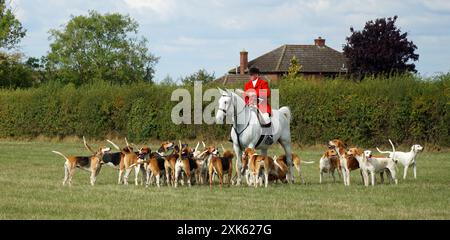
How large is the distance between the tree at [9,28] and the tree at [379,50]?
26.0 meters

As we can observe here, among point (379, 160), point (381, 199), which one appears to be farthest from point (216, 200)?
point (379, 160)

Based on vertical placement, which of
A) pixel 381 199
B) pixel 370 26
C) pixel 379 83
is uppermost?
pixel 370 26

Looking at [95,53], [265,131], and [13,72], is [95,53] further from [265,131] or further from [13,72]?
[265,131]

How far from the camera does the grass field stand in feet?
41.1

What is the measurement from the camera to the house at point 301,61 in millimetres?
66438

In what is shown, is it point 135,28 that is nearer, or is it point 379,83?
point 379,83

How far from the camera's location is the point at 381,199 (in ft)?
48.2

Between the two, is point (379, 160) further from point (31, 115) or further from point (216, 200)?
point (31, 115)

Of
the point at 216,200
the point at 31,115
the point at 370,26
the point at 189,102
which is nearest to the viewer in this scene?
the point at 216,200

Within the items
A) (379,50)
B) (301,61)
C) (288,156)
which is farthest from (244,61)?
(288,156)

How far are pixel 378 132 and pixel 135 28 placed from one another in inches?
2073

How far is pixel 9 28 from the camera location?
201ft

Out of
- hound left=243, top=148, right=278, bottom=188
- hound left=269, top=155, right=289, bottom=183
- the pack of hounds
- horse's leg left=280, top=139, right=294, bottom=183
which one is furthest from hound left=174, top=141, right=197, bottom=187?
horse's leg left=280, top=139, right=294, bottom=183

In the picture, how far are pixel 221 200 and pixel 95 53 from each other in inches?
2629
